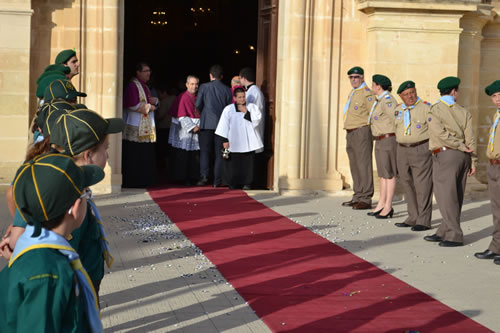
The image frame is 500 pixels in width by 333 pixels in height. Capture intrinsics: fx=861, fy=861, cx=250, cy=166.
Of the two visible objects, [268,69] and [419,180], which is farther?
[268,69]

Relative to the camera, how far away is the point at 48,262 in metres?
2.86

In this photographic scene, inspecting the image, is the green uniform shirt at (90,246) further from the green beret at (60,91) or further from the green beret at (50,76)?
the green beret at (50,76)

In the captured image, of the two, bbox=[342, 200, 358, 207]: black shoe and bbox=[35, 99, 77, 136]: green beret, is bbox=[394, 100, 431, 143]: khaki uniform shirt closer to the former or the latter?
bbox=[342, 200, 358, 207]: black shoe

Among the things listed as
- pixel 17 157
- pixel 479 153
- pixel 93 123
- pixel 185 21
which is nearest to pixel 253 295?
pixel 93 123

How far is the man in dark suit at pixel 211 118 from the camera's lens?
13.8 m

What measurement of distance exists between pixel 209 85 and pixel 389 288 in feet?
24.0

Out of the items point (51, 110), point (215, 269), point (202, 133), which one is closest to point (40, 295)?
point (51, 110)

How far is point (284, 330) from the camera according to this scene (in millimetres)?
5805

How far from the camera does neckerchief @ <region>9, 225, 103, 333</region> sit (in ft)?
9.57

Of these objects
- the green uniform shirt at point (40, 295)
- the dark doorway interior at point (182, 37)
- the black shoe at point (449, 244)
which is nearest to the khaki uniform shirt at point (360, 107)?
the black shoe at point (449, 244)

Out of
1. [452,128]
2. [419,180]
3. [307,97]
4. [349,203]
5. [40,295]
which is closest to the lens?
[40,295]

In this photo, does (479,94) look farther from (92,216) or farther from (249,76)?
(92,216)

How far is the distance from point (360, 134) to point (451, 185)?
2.78 meters

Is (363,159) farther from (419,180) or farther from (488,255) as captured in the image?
(488,255)
